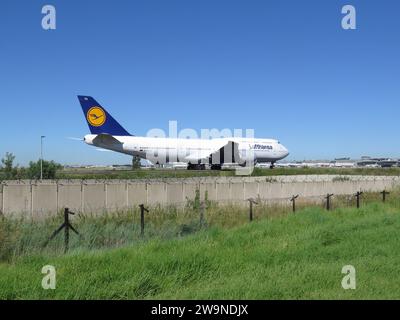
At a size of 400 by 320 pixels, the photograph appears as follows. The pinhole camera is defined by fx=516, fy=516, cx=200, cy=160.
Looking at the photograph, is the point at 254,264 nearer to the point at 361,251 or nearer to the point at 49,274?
the point at 361,251

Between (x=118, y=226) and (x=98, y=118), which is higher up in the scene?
(x=98, y=118)

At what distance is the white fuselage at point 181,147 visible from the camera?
52.6 m

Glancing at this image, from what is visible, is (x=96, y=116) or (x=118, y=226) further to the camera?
(x=96, y=116)

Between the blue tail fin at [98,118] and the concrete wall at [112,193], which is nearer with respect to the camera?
the concrete wall at [112,193]

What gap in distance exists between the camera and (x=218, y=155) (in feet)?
192

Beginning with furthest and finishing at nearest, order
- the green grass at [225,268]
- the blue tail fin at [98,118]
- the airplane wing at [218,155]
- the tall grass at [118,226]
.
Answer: the airplane wing at [218,155] → the blue tail fin at [98,118] → the tall grass at [118,226] → the green grass at [225,268]

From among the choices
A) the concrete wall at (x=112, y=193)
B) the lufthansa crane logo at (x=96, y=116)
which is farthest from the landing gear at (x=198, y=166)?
the concrete wall at (x=112, y=193)

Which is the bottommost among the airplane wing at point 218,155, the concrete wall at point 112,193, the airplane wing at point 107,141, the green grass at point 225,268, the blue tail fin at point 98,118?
the green grass at point 225,268

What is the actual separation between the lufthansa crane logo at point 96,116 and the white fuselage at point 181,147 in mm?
3943

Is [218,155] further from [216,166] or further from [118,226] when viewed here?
[118,226]

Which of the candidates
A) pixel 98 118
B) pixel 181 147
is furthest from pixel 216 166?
pixel 98 118

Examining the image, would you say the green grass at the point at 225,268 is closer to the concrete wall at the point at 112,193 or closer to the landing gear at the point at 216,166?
the concrete wall at the point at 112,193

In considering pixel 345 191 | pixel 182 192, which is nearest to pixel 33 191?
pixel 182 192

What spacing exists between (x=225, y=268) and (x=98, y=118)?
4856cm
